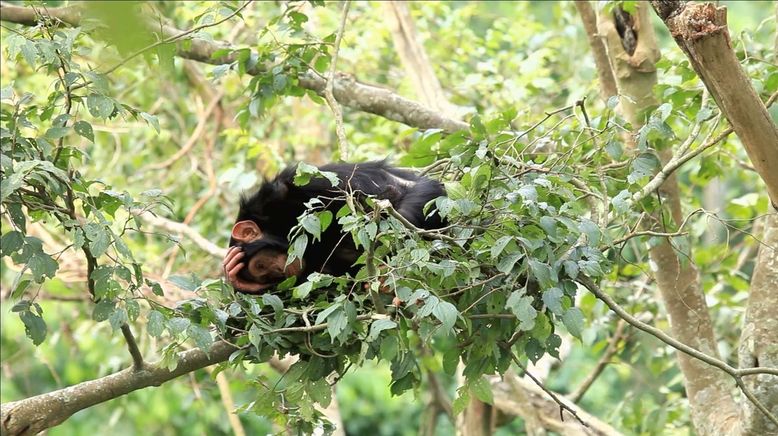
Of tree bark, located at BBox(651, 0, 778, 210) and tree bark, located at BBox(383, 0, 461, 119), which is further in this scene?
tree bark, located at BBox(383, 0, 461, 119)

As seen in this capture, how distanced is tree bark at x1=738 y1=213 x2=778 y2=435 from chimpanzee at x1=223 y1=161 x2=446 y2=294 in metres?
0.95

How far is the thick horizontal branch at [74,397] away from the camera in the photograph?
84.4 inches

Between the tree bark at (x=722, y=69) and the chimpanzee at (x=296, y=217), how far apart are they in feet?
2.92

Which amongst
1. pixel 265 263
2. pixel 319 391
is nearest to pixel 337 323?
pixel 319 391

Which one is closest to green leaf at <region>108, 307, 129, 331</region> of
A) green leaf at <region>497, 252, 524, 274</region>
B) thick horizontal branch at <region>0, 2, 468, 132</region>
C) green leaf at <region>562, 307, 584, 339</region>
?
green leaf at <region>497, 252, 524, 274</region>

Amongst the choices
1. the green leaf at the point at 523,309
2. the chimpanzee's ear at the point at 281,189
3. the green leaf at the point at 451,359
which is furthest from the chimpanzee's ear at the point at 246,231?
the green leaf at the point at 523,309

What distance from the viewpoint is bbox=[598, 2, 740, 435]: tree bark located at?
327 centimetres

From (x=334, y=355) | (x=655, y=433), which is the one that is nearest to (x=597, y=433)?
(x=655, y=433)

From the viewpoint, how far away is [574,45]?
6152 millimetres

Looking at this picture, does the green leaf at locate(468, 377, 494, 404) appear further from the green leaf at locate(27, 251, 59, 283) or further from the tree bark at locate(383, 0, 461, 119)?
the tree bark at locate(383, 0, 461, 119)

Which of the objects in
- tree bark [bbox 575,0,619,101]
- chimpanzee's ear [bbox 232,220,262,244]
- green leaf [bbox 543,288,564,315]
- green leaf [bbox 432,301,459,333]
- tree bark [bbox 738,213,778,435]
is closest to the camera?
green leaf [bbox 432,301,459,333]

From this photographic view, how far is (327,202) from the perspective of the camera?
3.03m

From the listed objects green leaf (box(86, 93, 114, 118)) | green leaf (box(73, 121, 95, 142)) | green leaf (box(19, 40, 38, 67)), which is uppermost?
green leaf (box(19, 40, 38, 67))

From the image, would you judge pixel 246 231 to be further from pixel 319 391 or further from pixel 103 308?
pixel 103 308
